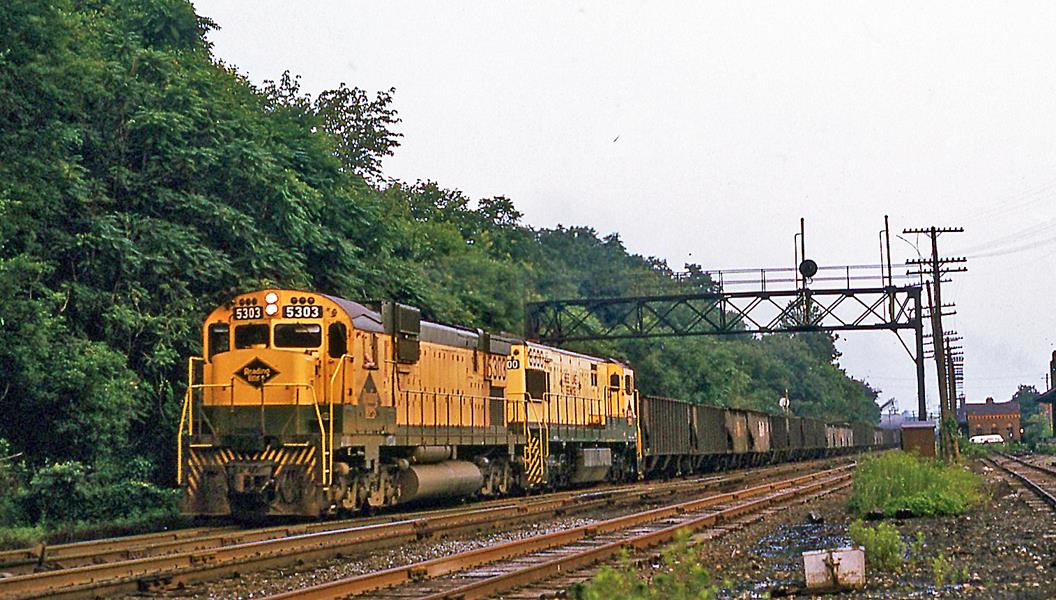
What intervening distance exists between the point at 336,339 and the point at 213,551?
6.09 m

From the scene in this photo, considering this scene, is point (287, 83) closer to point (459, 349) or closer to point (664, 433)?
point (664, 433)

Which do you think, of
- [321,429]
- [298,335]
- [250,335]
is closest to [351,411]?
[321,429]

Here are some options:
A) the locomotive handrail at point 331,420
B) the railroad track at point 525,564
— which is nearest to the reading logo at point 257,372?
the locomotive handrail at point 331,420

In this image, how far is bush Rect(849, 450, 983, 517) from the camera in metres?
19.2

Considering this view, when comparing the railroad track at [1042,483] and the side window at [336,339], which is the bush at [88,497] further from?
the railroad track at [1042,483]

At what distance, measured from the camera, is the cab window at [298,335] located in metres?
18.4

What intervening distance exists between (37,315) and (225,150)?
7.56 m

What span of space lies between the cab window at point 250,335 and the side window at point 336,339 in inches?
41.0

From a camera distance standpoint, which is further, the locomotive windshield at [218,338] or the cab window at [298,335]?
the locomotive windshield at [218,338]

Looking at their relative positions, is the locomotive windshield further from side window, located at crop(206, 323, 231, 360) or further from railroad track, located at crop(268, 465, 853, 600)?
railroad track, located at crop(268, 465, 853, 600)

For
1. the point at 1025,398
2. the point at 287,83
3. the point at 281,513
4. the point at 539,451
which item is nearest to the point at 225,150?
the point at 539,451

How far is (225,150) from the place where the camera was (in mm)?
26359

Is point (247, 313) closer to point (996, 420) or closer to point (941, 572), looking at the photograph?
point (941, 572)

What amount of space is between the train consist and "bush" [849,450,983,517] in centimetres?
731
